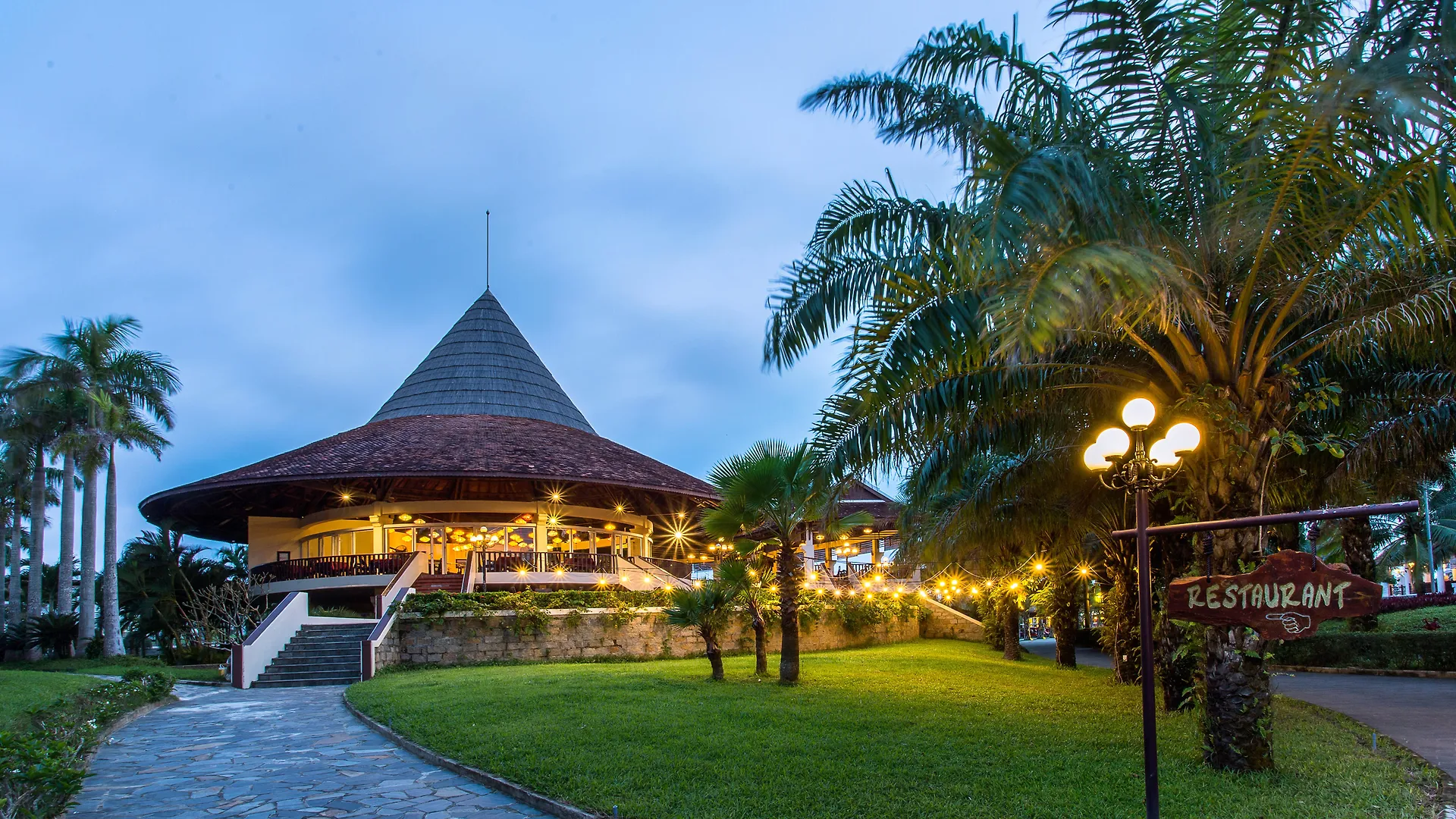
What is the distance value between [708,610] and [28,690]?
34.8 ft

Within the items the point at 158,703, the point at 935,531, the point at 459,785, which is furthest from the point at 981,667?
the point at 158,703

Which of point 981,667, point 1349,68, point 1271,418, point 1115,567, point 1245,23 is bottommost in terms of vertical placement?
point 981,667

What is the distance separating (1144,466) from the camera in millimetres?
7223

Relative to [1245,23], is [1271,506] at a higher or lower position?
lower

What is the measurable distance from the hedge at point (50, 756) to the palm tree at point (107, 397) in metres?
18.0

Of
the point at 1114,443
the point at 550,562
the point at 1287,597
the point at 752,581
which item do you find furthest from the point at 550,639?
the point at 1287,597

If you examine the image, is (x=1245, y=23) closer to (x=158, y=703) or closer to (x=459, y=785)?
(x=459, y=785)

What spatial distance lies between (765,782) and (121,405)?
96.1 ft

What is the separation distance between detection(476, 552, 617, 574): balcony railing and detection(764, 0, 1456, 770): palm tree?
20.1 m

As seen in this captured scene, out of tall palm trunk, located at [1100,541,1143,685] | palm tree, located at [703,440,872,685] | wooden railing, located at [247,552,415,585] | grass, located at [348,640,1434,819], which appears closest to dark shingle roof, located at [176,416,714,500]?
wooden railing, located at [247,552,415,585]

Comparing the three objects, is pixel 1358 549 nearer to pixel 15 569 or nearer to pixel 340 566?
pixel 340 566

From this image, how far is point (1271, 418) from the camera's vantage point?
841 centimetres

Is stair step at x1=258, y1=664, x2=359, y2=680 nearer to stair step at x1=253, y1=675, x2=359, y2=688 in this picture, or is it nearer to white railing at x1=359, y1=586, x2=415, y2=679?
stair step at x1=253, y1=675, x2=359, y2=688

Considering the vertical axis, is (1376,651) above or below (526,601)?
below
